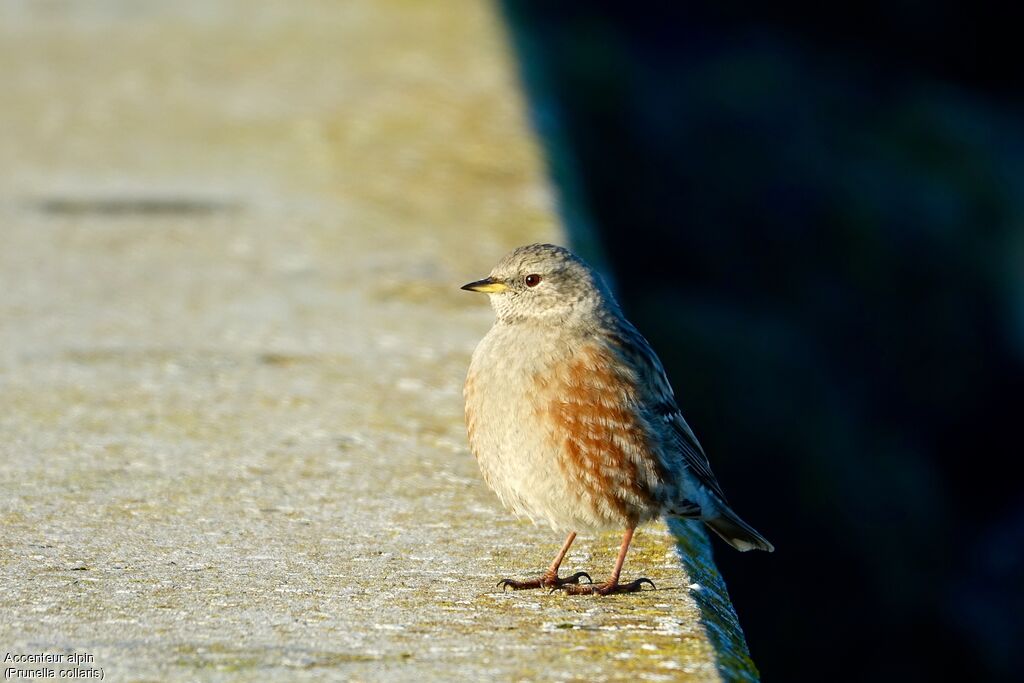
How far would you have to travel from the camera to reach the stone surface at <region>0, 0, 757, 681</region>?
3594 mm

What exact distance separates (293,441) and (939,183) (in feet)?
29.8

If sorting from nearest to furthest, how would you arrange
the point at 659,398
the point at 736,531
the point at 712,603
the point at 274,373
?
the point at 712,603 → the point at 659,398 → the point at 736,531 → the point at 274,373

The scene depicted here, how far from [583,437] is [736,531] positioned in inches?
25.6

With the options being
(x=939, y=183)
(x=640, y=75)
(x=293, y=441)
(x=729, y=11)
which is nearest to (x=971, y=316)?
(x=939, y=183)

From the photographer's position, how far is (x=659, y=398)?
4.18 meters

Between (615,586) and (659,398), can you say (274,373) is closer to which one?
(659,398)

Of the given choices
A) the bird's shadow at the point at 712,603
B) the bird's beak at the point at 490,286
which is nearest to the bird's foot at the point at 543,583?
the bird's shadow at the point at 712,603

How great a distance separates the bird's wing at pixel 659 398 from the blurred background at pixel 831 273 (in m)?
2.42

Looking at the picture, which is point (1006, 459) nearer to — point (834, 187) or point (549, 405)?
point (834, 187)

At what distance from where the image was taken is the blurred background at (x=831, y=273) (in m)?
8.36

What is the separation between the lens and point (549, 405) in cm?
402

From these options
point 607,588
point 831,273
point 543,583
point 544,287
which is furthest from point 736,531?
point 831,273

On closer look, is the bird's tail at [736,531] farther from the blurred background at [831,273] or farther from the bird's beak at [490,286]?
the blurred background at [831,273]

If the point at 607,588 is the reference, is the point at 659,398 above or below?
above
